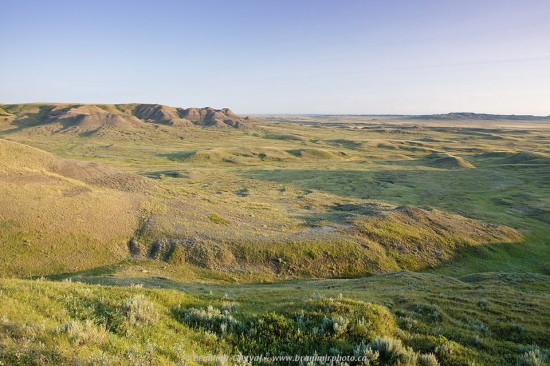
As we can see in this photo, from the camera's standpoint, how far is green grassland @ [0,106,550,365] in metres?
9.80

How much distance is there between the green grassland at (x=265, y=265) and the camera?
980 cm

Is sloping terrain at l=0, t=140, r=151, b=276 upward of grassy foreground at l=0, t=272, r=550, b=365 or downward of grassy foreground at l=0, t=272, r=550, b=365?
downward

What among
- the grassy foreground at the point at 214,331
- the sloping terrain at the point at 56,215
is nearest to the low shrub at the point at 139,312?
the grassy foreground at the point at 214,331

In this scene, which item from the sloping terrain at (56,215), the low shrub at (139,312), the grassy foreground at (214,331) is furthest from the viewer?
the sloping terrain at (56,215)

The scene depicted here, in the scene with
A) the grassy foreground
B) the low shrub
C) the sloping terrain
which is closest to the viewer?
the grassy foreground

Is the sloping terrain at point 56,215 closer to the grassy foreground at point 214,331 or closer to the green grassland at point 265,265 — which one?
the green grassland at point 265,265

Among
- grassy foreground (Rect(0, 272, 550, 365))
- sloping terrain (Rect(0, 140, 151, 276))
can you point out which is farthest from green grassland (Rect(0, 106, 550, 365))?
sloping terrain (Rect(0, 140, 151, 276))

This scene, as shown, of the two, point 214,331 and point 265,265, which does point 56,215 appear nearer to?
point 265,265

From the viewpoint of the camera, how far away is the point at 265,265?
3803cm

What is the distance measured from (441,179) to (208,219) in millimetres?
96228

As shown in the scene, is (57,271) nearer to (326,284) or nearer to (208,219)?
(208,219)

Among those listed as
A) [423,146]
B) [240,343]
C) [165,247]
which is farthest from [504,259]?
[423,146]

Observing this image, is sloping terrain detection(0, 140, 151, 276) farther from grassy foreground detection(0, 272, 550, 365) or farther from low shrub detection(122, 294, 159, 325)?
low shrub detection(122, 294, 159, 325)

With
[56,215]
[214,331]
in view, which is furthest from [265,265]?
[214,331]
